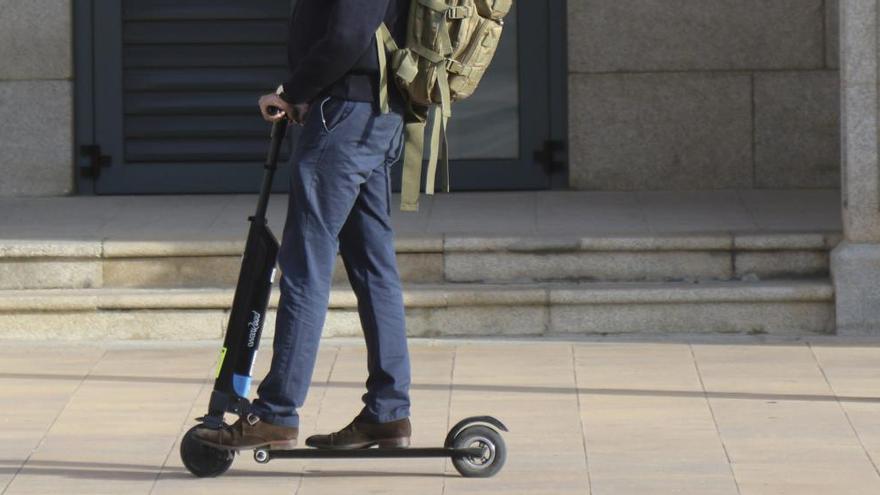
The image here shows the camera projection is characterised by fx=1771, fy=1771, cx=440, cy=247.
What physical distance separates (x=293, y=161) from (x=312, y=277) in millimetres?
356

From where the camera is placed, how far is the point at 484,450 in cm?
538

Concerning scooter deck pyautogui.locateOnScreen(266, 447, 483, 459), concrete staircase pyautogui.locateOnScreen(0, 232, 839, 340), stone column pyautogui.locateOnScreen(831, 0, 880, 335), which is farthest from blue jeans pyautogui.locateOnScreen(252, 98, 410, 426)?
stone column pyautogui.locateOnScreen(831, 0, 880, 335)

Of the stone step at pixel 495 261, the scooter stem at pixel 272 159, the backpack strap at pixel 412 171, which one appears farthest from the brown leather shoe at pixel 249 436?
the stone step at pixel 495 261

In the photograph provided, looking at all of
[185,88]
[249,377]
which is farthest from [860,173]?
[185,88]

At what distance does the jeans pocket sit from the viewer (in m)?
5.27

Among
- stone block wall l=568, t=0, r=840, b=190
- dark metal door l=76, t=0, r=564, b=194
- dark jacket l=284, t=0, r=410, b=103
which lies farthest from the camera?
dark metal door l=76, t=0, r=564, b=194

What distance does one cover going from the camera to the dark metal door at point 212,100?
31.9ft

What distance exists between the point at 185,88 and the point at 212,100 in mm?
161

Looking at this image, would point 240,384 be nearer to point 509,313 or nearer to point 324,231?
point 324,231

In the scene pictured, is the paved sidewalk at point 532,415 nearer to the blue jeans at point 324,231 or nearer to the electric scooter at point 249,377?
the electric scooter at point 249,377

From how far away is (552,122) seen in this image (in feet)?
32.0

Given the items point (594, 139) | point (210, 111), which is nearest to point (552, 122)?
point (594, 139)

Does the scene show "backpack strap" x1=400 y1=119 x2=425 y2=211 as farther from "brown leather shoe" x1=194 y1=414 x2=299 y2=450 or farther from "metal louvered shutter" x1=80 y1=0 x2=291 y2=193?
"metal louvered shutter" x1=80 y1=0 x2=291 y2=193

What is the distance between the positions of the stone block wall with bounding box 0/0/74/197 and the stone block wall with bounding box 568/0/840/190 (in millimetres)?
2783
